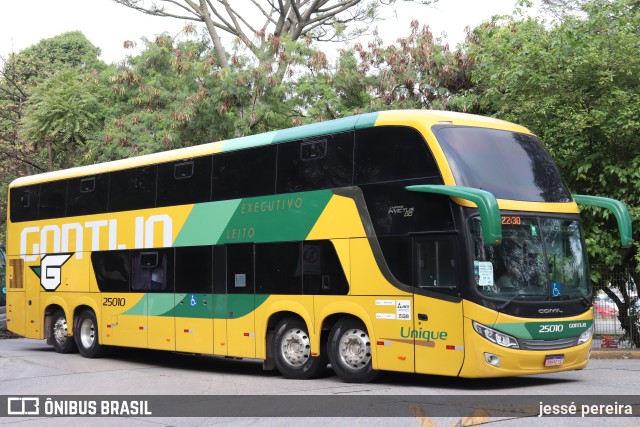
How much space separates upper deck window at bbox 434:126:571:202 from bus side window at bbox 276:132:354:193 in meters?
1.81

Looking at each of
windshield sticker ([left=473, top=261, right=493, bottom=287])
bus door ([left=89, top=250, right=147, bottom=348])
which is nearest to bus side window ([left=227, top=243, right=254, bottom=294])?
bus door ([left=89, top=250, right=147, bottom=348])

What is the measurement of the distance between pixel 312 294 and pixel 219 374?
3.10 meters

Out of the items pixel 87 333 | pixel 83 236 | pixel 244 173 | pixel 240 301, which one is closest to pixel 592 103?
pixel 244 173

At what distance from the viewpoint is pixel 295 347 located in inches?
589

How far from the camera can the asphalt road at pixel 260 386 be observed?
1008cm

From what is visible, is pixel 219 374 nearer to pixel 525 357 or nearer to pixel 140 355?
pixel 140 355

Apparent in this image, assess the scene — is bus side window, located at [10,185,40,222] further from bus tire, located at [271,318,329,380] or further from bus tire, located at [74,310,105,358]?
bus tire, located at [271,318,329,380]

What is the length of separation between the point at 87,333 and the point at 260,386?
23.7 ft

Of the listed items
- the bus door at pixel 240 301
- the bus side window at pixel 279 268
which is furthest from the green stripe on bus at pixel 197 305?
the bus side window at pixel 279 268

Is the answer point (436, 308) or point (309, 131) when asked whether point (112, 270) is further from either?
point (436, 308)

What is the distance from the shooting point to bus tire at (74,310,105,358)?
1966 cm

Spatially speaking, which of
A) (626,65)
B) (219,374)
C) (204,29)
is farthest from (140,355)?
(204,29)

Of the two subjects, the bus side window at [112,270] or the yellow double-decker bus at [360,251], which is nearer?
the yellow double-decker bus at [360,251]

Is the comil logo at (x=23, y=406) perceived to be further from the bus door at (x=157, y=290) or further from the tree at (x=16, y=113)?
the tree at (x=16, y=113)
